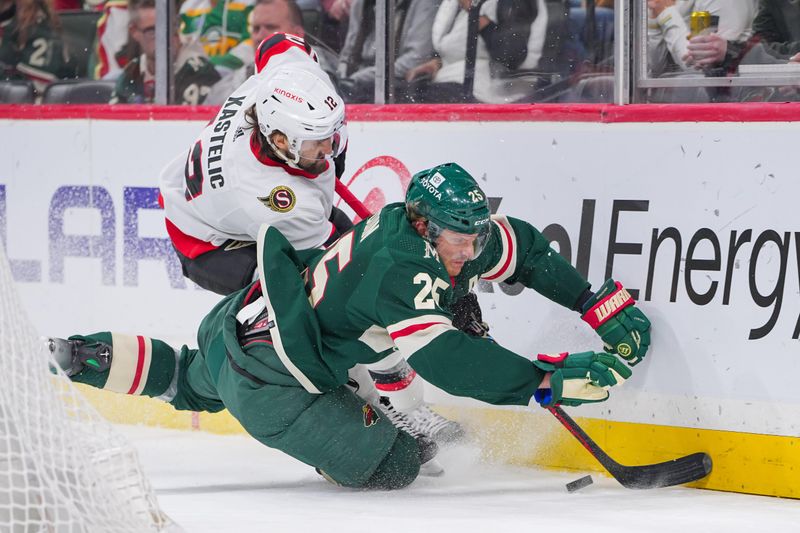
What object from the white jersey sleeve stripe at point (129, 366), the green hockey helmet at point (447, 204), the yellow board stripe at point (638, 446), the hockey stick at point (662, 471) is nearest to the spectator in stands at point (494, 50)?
the green hockey helmet at point (447, 204)

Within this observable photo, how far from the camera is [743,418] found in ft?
11.4

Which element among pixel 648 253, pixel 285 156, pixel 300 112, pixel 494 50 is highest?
pixel 494 50

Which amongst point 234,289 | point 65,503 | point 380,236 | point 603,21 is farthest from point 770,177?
point 65,503

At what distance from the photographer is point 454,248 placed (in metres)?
3.29

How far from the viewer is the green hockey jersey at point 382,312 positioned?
3.19 meters

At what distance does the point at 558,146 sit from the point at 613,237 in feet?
1.04

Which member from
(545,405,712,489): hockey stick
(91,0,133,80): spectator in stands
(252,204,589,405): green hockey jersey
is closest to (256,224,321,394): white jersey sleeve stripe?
(252,204,589,405): green hockey jersey

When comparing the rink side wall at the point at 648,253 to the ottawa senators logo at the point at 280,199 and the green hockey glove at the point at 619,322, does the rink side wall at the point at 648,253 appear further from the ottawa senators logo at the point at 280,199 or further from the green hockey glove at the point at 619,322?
the ottawa senators logo at the point at 280,199

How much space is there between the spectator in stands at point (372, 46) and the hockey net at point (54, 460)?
6.00 ft

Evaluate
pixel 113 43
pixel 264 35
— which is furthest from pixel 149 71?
pixel 264 35

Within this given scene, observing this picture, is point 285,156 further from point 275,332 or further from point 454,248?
point 454,248

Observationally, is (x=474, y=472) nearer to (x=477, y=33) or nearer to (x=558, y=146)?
(x=558, y=146)

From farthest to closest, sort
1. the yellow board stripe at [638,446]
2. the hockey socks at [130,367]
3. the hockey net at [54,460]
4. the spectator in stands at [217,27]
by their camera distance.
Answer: the spectator in stands at [217,27] < the hockey socks at [130,367] < the yellow board stripe at [638,446] < the hockey net at [54,460]

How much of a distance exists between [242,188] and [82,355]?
64 cm
